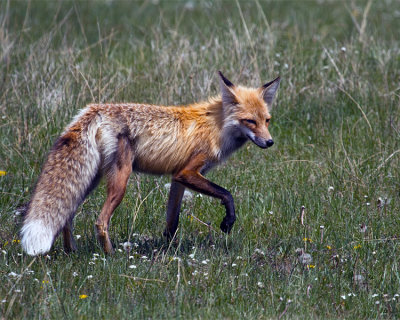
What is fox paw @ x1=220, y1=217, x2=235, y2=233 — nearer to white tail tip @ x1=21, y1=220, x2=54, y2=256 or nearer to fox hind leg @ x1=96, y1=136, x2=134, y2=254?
fox hind leg @ x1=96, y1=136, x2=134, y2=254

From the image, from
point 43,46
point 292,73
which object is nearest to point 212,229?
point 292,73

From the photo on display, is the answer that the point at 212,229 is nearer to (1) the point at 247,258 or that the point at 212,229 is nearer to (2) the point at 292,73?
(1) the point at 247,258

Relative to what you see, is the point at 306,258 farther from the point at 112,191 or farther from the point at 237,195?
the point at 112,191

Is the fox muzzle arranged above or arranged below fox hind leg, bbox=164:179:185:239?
above

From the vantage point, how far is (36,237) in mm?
4762

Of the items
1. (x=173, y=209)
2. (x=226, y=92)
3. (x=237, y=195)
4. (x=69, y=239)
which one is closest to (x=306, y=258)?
(x=173, y=209)

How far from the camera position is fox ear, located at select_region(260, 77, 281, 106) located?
6.11 m

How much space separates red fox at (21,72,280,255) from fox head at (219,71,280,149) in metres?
0.01

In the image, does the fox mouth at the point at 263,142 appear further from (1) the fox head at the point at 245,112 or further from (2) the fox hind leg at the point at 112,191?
(2) the fox hind leg at the point at 112,191

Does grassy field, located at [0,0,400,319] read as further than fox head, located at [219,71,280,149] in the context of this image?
No

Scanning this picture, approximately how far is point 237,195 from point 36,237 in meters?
2.68

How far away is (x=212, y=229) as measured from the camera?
6.02 meters

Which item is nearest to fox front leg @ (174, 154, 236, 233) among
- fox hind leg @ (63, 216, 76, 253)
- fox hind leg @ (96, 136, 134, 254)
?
fox hind leg @ (96, 136, 134, 254)

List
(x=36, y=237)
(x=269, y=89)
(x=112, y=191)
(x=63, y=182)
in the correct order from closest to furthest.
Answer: (x=36, y=237) → (x=63, y=182) → (x=112, y=191) → (x=269, y=89)
